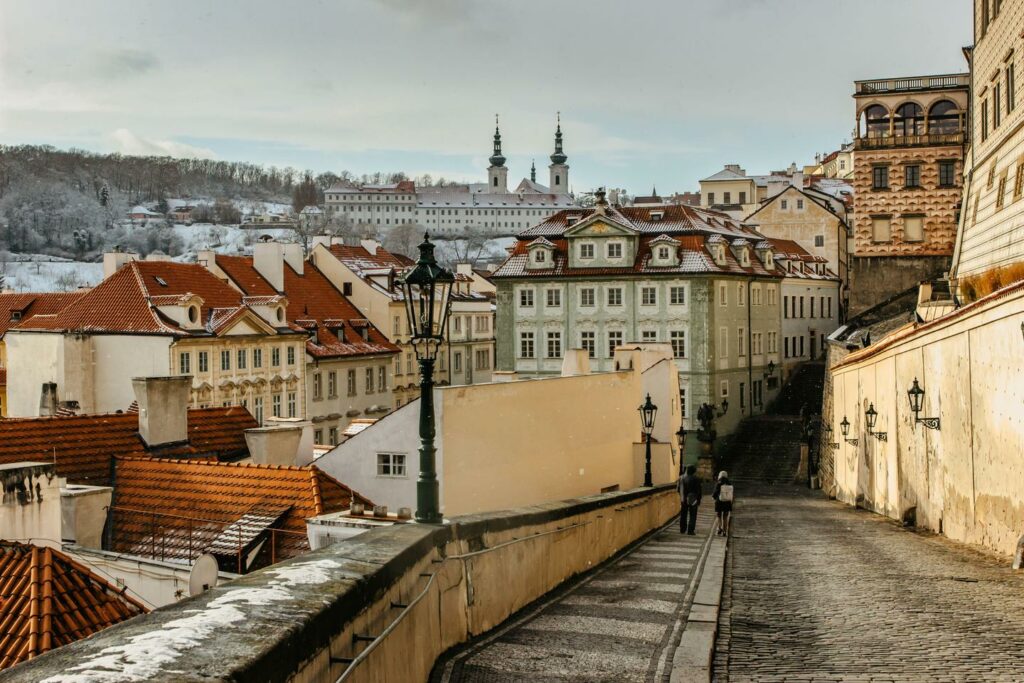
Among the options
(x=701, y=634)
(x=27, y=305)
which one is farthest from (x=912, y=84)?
(x=701, y=634)

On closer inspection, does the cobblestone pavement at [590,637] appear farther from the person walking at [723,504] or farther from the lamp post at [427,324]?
the person walking at [723,504]

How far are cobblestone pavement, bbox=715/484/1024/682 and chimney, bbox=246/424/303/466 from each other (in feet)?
28.8

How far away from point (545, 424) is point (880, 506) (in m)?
8.68

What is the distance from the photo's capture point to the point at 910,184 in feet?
163

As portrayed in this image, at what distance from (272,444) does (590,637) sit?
502 inches

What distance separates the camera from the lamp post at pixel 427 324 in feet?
27.8

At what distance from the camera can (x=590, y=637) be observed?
851 cm

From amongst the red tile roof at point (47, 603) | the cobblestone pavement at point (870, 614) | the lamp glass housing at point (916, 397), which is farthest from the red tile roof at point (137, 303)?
the red tile roof at point (47, 603)

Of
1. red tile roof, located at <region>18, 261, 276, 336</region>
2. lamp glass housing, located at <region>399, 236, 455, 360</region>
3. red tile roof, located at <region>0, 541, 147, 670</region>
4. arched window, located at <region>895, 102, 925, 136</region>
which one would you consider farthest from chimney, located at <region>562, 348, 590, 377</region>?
arched window, located at <region>895, 102, 925, 136</region>

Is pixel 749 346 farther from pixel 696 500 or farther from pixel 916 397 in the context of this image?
pixel 696 500

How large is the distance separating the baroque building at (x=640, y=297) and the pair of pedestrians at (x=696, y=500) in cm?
2977

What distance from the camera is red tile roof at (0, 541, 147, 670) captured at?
9.50 meters

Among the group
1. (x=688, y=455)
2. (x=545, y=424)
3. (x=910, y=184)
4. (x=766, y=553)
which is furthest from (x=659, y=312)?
(x=766, y=553)

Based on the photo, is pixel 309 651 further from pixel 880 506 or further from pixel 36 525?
pixel 880 506
